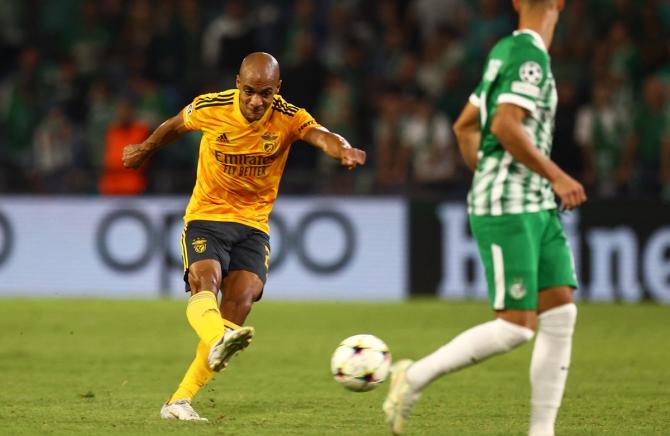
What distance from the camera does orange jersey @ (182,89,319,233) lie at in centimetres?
746

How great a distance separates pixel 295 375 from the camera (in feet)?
30.5

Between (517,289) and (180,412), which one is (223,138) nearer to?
(180,412)

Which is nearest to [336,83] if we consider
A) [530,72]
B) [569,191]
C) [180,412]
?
[180,412]

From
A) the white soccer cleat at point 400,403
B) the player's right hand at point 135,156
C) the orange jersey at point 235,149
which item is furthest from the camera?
the player's right hand at point 135,156

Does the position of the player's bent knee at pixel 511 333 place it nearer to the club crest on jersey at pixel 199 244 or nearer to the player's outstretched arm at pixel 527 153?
the player's outstretched arm at pixel 527 153

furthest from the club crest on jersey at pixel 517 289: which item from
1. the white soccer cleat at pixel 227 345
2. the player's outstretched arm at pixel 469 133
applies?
the white soccer cleat at pixel 227 345

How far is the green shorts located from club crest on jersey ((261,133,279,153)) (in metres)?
1.99

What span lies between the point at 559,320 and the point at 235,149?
2521 mm

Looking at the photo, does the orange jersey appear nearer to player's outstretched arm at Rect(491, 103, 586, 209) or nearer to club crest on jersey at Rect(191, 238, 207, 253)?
club crest on jersey at Rect(191, 238, 207, 253)

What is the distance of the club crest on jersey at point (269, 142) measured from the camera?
746 centimetres

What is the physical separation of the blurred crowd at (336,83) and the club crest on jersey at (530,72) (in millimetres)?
9843

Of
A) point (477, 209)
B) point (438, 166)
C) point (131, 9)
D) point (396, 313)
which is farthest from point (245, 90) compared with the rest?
point (131, 9)

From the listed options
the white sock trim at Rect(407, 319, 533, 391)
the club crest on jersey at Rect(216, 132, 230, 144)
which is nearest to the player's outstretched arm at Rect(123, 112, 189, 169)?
the club crest on jersey at Rect(216, 132, 230, 144)

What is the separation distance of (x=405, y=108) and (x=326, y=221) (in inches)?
69.1
